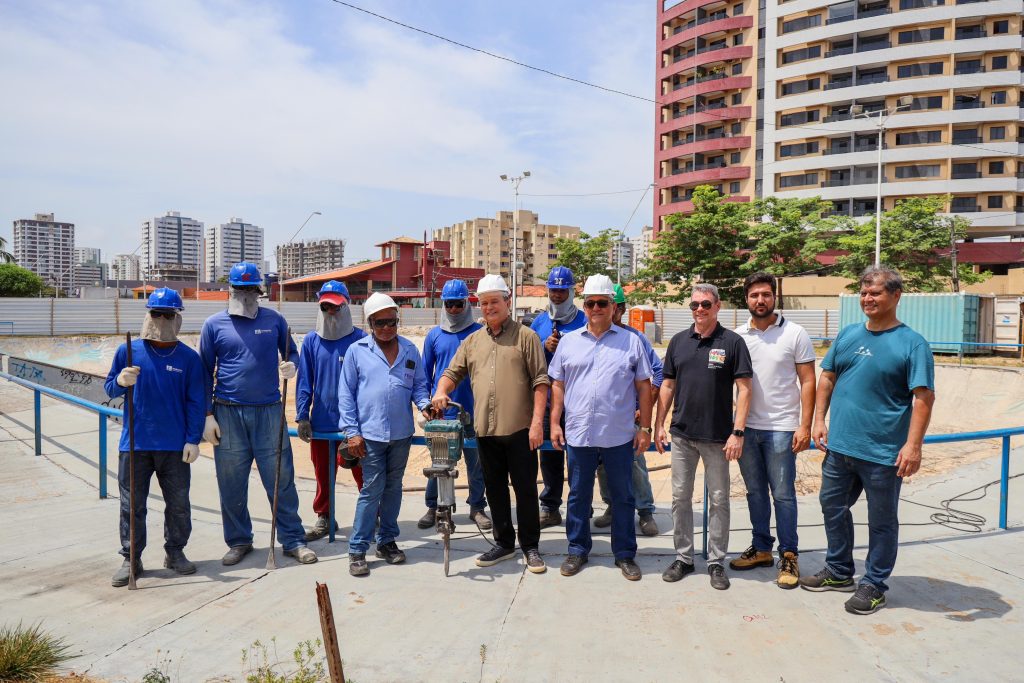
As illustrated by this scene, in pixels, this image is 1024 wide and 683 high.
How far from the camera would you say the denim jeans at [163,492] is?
164 inches

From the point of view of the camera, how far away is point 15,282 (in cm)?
5838

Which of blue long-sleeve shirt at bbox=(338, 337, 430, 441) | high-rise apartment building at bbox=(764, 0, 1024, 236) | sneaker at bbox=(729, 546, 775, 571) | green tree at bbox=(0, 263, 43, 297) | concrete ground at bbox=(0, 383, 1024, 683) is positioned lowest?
concrete ground at bbox=(0, 383, 1024, 683)

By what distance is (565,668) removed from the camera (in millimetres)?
3092

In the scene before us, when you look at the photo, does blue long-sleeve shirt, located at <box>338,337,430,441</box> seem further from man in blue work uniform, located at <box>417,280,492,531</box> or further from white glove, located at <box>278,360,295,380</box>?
man in blue work uniform, located at <box>417,280,492,531</box>

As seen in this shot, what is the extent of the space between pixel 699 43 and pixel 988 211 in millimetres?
26850

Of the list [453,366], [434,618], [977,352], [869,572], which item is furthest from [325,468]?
[977,352]

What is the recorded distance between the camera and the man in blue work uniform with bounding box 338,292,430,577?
14.0ft

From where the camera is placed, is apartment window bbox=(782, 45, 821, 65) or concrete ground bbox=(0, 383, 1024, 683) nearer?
concrete ground bbox=(0, 383, 1024, 683)

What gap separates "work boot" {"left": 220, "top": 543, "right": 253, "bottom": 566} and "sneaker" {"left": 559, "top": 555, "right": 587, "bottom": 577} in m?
2.17

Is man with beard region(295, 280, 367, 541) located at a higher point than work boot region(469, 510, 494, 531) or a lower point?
higher

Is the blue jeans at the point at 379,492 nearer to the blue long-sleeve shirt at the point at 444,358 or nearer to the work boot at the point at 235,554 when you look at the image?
the blue long-sleeve shirt at the point at 444,358

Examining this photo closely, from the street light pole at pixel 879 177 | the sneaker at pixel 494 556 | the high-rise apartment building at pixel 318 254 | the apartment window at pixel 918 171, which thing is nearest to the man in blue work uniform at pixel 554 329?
the sneaker at pixel 494 556

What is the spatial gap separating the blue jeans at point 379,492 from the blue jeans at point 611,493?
116 cm

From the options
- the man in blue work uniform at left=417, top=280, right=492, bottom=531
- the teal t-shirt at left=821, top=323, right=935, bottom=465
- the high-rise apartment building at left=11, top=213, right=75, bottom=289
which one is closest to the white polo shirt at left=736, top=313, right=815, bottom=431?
the teal t-shirt at left=821, top=323, right=935, bottom=465
